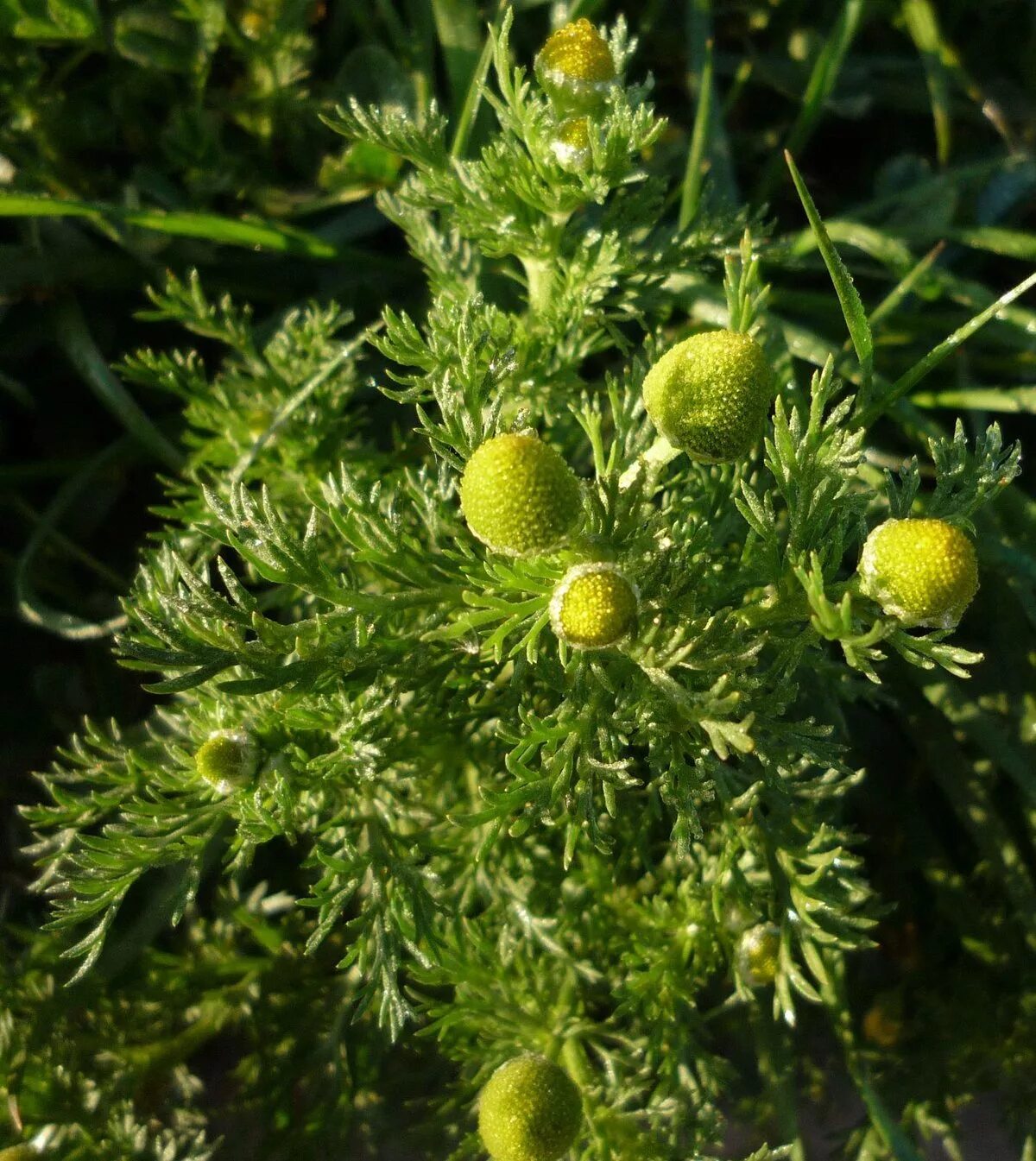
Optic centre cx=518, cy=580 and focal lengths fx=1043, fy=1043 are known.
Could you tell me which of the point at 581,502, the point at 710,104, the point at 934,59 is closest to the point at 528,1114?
the point at 581,502

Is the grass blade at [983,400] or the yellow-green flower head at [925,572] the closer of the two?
the yellow-green flower head at [925,572]

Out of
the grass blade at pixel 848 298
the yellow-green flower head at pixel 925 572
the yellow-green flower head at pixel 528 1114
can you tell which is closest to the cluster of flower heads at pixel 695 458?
the yellow-green flower head at pixel 925 572

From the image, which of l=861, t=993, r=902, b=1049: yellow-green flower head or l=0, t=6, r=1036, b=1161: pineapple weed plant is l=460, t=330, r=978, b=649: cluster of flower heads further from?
l=861, t=993, r=902, b=1049: yellow-green flower head

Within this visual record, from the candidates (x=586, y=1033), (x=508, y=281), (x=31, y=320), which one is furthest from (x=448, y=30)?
(x=586, y=1033)

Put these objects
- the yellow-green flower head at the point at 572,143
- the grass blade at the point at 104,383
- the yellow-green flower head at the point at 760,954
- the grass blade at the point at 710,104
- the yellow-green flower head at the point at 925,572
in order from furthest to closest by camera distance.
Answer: the grass blade at the point at 710,104 → the grass blade at the point at 104,383 → the yellow-green flower head at the point at 760,954 → the yellow-green flower head at the point at 572,143 → the yellow-green flower head at the point at 925,572

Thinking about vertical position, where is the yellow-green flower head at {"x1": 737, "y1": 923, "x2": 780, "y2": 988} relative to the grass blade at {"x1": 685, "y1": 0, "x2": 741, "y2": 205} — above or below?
below

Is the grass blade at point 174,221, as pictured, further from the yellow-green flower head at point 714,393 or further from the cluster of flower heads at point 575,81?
the yellow-green flower head at point 714,393

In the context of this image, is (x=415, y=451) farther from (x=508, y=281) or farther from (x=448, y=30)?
(x=448, y=30)

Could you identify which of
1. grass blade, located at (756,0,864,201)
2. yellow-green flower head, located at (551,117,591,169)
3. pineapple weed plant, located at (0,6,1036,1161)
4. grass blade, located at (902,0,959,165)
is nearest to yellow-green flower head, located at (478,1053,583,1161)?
pineapple weed plant, located at (0,6,1036,1161)
